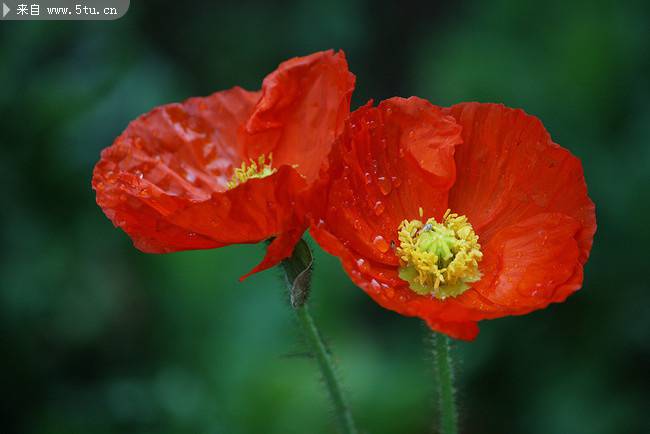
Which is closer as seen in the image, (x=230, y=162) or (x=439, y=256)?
(x=439, y=256)

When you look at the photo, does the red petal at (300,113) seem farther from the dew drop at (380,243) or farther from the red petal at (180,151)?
the dew drop at (380,243)

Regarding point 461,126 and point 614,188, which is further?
point 614,188

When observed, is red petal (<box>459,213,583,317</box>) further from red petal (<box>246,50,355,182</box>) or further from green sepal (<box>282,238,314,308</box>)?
red petal (<box>246,50,355,182</box>)

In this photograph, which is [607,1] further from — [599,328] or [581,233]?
[581,233]

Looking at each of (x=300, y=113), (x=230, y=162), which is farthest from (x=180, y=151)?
(x=300, y=113)

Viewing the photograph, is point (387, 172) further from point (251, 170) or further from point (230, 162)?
point (230, 162)

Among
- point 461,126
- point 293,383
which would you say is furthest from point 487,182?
point 293,383
